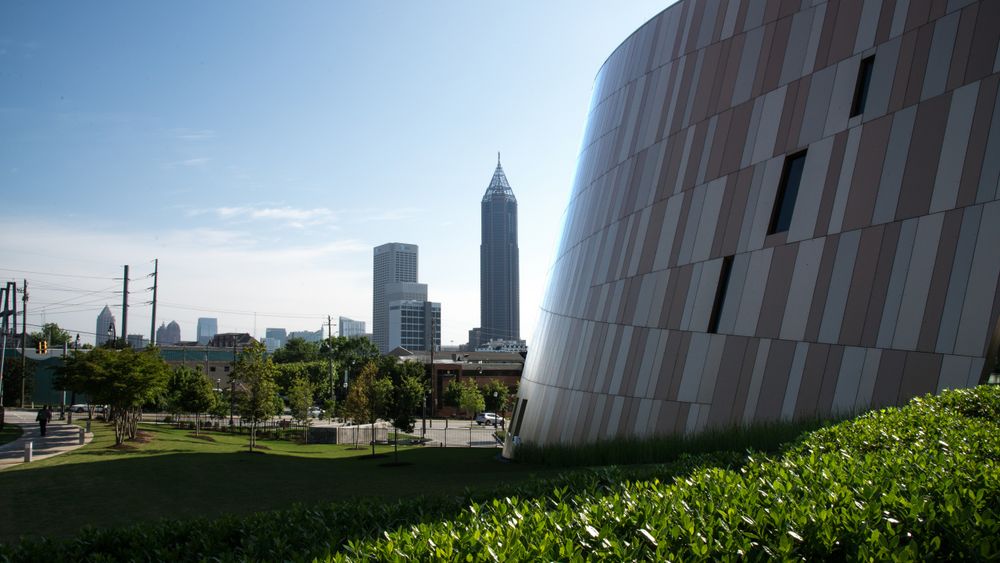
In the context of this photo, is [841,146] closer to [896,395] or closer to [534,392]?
[896,395]

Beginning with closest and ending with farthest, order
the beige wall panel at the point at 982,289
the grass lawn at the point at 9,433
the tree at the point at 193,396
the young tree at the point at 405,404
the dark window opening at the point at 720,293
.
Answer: the beige wall panel at the point at 982,289 < the dark window opening at the point at 720,293 < the grass lawn at the point at 9,433 < the young tree at the point at 405,404 < the tree at the point at 193,396

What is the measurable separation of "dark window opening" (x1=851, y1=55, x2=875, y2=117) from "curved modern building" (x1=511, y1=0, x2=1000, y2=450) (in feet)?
0.22

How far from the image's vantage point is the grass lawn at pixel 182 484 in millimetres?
17781

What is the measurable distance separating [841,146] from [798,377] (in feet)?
17.1

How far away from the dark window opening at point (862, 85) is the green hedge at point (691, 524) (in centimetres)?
1018

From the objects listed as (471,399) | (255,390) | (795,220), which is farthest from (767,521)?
(471,399)

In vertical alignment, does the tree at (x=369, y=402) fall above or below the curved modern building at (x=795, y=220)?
below

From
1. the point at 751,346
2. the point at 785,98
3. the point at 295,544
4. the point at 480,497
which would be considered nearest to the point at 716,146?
the point at 785,98

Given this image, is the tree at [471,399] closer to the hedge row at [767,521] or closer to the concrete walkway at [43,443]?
the concrete walkway at [43,443]

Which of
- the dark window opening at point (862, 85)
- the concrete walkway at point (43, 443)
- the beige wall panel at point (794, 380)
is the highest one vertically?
the dark window opening at point (862, 85)

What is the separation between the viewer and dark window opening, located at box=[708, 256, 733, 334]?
18000 mm

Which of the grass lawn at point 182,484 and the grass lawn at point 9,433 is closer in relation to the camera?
the grass lawn at point 182,484

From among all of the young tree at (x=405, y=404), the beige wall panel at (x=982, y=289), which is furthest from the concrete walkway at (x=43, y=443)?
the beige wall panel at (x=982, y=289)

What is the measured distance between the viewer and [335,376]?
100m
